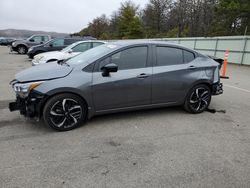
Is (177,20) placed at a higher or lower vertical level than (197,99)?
higher

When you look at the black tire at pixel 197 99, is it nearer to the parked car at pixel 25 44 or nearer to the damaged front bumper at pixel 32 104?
the damaged front bumper at pixel 32 104

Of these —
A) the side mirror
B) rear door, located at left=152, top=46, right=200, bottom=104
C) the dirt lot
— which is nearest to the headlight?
the dirt lot

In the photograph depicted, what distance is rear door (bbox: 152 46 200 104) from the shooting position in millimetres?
4152

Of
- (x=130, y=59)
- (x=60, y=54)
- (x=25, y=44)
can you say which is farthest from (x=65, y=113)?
(x=25, y=44)

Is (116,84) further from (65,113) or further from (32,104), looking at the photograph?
(32,104)

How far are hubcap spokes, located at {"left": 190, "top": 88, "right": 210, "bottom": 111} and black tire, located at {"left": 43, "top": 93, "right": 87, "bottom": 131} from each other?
7.96ft

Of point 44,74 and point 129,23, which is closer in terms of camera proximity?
point 44,74

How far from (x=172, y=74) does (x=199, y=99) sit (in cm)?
97

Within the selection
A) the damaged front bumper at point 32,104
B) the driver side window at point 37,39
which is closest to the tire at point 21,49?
the driver side window at point 37,39

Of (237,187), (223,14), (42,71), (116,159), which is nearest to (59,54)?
(42,71)

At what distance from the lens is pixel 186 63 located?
175 inches

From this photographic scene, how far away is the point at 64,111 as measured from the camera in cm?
357

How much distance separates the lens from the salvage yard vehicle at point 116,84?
347 cm

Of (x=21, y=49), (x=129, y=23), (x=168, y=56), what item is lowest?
(x=21, y=49)
